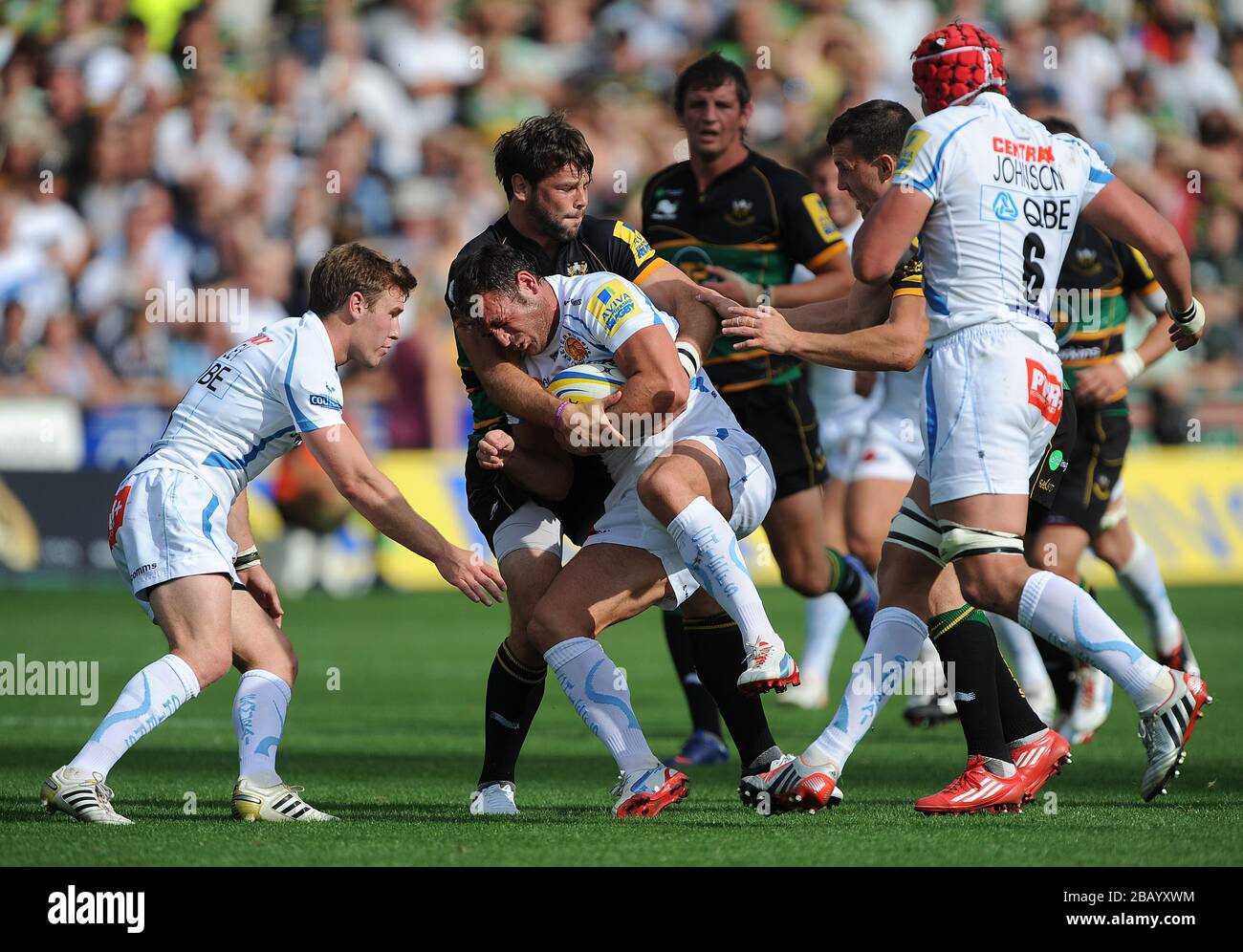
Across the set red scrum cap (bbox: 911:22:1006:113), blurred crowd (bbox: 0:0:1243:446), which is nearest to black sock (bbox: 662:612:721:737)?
red scrum cap (bbox: 911:22:1006:113)

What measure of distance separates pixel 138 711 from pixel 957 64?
350 cm

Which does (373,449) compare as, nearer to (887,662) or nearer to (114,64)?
(114,64)

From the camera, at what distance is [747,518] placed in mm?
6117

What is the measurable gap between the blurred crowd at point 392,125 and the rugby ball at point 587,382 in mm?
11148

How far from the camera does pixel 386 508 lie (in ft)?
18.4

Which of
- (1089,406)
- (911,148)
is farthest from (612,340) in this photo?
(1089,406)

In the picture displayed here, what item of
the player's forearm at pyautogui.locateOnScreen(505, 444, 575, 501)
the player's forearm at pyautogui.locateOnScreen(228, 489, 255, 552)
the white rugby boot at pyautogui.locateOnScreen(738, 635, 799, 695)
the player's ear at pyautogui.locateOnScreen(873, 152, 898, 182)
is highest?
the player's ear at pyautogui.locateOnScreen(873, 152, 898, 182)

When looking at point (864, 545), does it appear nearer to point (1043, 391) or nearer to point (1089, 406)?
point (1089, 406)

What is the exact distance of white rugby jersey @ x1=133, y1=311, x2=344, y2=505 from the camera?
18.9 feet

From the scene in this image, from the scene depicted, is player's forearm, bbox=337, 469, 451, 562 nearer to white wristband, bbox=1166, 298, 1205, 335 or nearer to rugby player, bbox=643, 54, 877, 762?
rugby player, bbox=643, 54, 877, 762

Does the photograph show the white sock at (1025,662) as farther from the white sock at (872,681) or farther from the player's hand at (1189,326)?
the white sock at (872,681)

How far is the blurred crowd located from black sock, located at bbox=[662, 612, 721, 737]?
31.6 feet

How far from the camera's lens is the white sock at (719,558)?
5.60 metres

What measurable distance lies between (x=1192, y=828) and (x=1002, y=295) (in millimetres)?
1818
